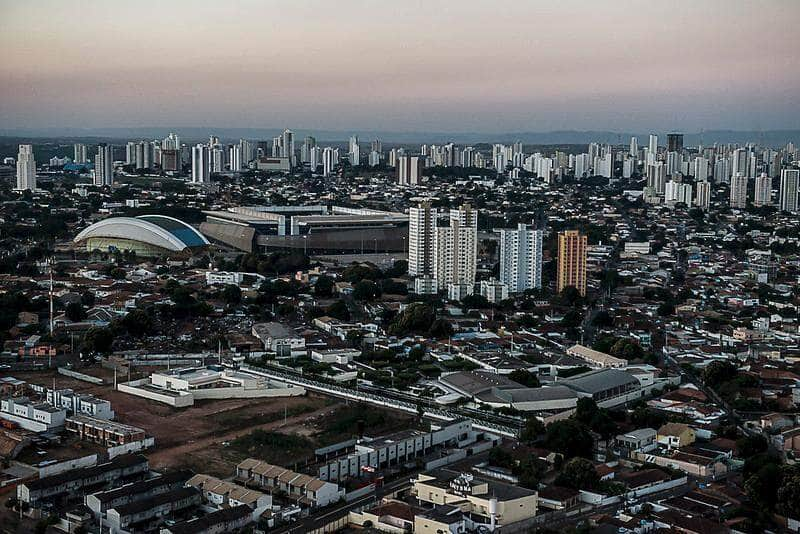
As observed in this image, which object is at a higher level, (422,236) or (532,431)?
(422,236)

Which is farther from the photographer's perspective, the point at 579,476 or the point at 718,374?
the point at 718,374

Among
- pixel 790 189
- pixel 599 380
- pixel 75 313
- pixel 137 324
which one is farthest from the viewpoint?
pixel 790 189

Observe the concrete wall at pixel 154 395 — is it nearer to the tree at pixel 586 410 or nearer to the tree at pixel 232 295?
the tree at pixel 586 410

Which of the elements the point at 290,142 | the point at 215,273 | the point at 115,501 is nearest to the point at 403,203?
the point at 215,273

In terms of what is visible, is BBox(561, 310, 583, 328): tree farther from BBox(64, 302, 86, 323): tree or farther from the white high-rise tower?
BBox(64, 302, 86, 323): tree

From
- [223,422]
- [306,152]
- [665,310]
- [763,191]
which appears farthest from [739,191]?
[223,422]

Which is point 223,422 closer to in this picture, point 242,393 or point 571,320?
point 242,393

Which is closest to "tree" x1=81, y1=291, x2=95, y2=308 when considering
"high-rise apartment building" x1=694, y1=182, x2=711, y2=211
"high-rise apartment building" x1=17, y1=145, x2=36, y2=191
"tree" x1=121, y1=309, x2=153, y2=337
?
"tree" x1=121, y1=309, x2=153, y2=337
